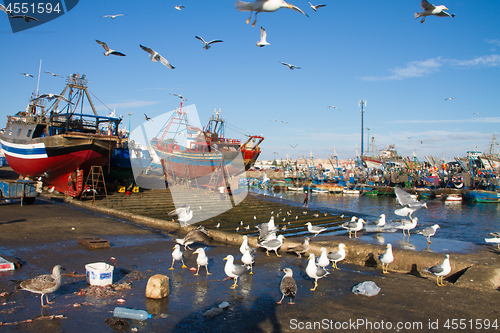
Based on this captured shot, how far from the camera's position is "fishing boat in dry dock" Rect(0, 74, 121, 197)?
17328mm

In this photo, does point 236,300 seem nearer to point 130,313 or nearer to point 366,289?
point 130,313

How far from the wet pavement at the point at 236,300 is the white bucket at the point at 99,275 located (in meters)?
0.20

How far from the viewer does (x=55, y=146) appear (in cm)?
1706

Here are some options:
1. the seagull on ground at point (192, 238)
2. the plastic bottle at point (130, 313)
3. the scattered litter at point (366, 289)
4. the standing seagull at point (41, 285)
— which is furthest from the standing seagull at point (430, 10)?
Answer: the standing seagull at point (41, 285)

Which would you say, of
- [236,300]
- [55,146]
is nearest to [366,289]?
[236,300]

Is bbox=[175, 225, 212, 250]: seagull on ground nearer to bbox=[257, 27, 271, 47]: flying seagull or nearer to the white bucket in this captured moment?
the white bucket

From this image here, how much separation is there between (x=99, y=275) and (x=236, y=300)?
2446 mm

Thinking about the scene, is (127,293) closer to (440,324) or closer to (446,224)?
(440,324)

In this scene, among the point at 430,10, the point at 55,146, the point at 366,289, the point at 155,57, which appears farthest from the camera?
the point at 55,146

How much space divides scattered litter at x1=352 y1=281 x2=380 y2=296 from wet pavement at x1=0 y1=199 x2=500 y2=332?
0.12 m

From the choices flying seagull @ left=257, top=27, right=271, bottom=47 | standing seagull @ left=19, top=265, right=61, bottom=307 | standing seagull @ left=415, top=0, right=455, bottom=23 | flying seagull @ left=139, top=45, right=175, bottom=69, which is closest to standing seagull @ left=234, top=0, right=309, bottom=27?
flying seagull @ left=257, top=27, right=271, bottom=47

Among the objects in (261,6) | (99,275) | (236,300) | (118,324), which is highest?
(261,6)

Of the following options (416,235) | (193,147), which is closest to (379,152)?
(193,147)

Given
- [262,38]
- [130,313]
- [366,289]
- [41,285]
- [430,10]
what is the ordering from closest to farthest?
[130,313] → [41,285] → [366,289] → [430,10] → [262,38]
